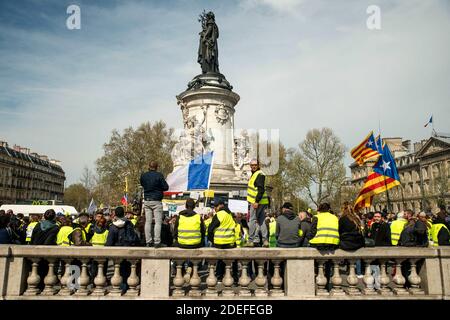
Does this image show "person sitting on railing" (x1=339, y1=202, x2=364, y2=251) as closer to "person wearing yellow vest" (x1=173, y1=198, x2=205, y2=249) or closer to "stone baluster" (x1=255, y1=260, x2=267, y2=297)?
"stone baluster" (x1=255, y1=260, x2=267, y2=297)

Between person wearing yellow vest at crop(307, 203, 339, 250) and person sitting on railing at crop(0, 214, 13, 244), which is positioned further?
person sitting on railing at crop(0, 214, 13, 244)

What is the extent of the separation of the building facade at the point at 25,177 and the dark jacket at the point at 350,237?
232 feet

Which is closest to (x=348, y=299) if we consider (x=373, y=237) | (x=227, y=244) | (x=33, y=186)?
(x=227, y=244)

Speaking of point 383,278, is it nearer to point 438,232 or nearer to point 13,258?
point 438,232

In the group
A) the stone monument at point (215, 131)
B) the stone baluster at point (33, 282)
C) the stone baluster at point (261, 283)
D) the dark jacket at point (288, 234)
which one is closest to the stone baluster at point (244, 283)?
the stone baluster at point (261, 283)

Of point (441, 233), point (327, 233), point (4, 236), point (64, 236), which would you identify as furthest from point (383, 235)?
point (4, 236)

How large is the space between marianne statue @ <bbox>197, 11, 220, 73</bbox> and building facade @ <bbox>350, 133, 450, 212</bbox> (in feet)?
120

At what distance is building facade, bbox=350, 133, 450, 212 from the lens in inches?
2190

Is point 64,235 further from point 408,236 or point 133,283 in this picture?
point 408,236

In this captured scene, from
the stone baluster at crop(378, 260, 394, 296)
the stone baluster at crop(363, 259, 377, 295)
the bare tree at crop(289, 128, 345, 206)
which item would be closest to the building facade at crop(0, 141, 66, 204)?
the bare tree at crop(289, 128, 345, 206)

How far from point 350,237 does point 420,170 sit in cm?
6805

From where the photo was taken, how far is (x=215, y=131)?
86.5 ft

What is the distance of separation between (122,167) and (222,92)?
27.3 m
